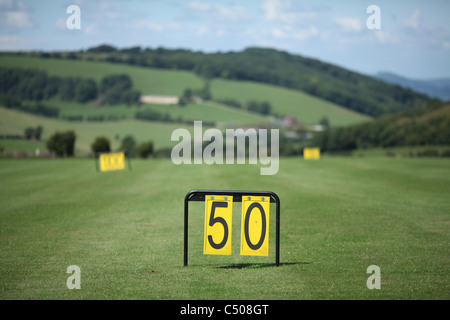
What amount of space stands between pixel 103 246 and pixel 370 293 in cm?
643

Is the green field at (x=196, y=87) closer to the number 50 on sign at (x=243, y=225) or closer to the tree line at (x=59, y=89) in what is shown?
the tree line at (x=59, y=89)

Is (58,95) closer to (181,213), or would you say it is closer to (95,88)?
(95,88)

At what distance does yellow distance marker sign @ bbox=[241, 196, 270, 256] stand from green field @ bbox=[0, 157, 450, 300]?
465mm

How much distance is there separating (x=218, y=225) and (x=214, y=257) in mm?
1614

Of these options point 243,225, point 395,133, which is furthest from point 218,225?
point 395,133

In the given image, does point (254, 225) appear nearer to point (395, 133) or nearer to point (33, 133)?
point (395, 133)

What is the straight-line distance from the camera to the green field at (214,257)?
8.48 meters

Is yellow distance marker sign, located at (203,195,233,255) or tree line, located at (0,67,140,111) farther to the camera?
tree line, located at (0,67,140,111)

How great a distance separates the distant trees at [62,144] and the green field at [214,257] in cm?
6007

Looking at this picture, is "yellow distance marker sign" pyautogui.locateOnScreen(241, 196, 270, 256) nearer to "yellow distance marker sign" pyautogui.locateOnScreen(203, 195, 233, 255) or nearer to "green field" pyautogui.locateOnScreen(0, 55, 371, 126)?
"yellow distance marker sign" pyautogui.locateOnScreen(203, 195, 233, 255)

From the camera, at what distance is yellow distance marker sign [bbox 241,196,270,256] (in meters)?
9.52

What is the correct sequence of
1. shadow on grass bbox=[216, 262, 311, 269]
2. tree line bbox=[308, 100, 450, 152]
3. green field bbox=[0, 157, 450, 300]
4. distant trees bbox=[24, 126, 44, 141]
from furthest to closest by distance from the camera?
distant trees bbox=[24, 126, 44, 141] → tree line bbox=[308, 100, 450, 152] → shadow on grass bbox=[216, 262, 311, 269] → green field bbox=[0, 157, 450, 300]

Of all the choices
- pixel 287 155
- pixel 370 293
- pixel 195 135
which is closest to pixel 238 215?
pixel 370 293

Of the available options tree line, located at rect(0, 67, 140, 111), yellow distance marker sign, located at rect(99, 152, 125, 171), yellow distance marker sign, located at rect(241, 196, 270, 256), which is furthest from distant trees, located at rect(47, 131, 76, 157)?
yellow distance marker sign, located at rect(241, 196, 270, 256)
